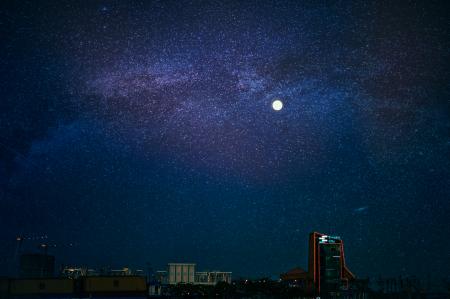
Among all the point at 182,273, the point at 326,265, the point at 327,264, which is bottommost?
the point at 182,273

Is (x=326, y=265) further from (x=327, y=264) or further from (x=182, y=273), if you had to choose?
(x=182, y=273)

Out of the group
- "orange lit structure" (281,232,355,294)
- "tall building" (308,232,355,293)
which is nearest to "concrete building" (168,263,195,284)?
"orange lit structure" (281,232,355,294)

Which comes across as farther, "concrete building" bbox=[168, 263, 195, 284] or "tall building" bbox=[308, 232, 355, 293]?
"concrete building" bbox=[168, 263, 195, 284]

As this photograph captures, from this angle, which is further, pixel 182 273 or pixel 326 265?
pixel 326 265

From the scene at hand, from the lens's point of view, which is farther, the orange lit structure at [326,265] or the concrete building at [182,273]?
the concrete building at [182,273]

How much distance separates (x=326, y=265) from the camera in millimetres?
141625

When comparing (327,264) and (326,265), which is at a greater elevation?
(327,264)

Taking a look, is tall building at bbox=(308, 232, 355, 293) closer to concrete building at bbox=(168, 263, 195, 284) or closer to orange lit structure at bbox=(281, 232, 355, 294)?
orange lit structure at bbox=(281, 232, 355, 294)

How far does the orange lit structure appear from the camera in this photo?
140000mm

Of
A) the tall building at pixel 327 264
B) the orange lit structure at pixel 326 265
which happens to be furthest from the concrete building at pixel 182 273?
the tall building at pixel 327 264

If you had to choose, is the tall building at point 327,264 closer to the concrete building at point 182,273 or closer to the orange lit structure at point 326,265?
the orange lit structure at point 326,265

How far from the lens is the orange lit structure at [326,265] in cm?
14000

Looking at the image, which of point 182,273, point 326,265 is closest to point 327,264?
point 326,265

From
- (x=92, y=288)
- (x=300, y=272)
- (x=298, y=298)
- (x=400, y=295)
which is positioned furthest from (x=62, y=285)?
(x=400, y=295)
